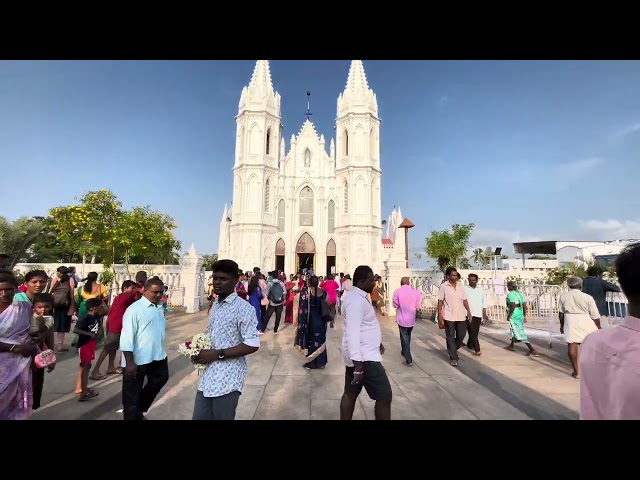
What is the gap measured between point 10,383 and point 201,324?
307 inches

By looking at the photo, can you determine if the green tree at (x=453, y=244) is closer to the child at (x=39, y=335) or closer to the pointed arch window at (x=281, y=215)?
the pointed arch window at (x=281, y=215)

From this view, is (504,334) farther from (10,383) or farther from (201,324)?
(10,383)

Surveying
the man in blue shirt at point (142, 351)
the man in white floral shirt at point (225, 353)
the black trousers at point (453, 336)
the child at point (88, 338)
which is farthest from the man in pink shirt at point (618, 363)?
the child at point (88, 338)

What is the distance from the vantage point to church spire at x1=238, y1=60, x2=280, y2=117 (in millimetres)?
28188

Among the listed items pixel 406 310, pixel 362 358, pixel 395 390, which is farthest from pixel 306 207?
pixel 362 358

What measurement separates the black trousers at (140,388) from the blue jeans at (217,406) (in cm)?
114

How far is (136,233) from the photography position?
15.8 meters

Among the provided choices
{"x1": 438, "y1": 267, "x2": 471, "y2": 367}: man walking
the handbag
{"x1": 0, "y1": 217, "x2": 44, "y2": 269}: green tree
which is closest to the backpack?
{"x1": 438, "y1": 267, "x2": 471, "y2": 367}: man walking

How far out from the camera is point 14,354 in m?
2.38

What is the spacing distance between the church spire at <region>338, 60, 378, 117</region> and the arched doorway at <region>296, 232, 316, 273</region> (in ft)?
41.1

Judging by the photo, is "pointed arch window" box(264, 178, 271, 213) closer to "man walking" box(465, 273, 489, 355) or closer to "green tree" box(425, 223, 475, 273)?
"green tree" box(425, 223, 475, 273)

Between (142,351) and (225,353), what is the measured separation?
1.36 m

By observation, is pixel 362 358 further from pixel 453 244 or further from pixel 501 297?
pixel 453 244
